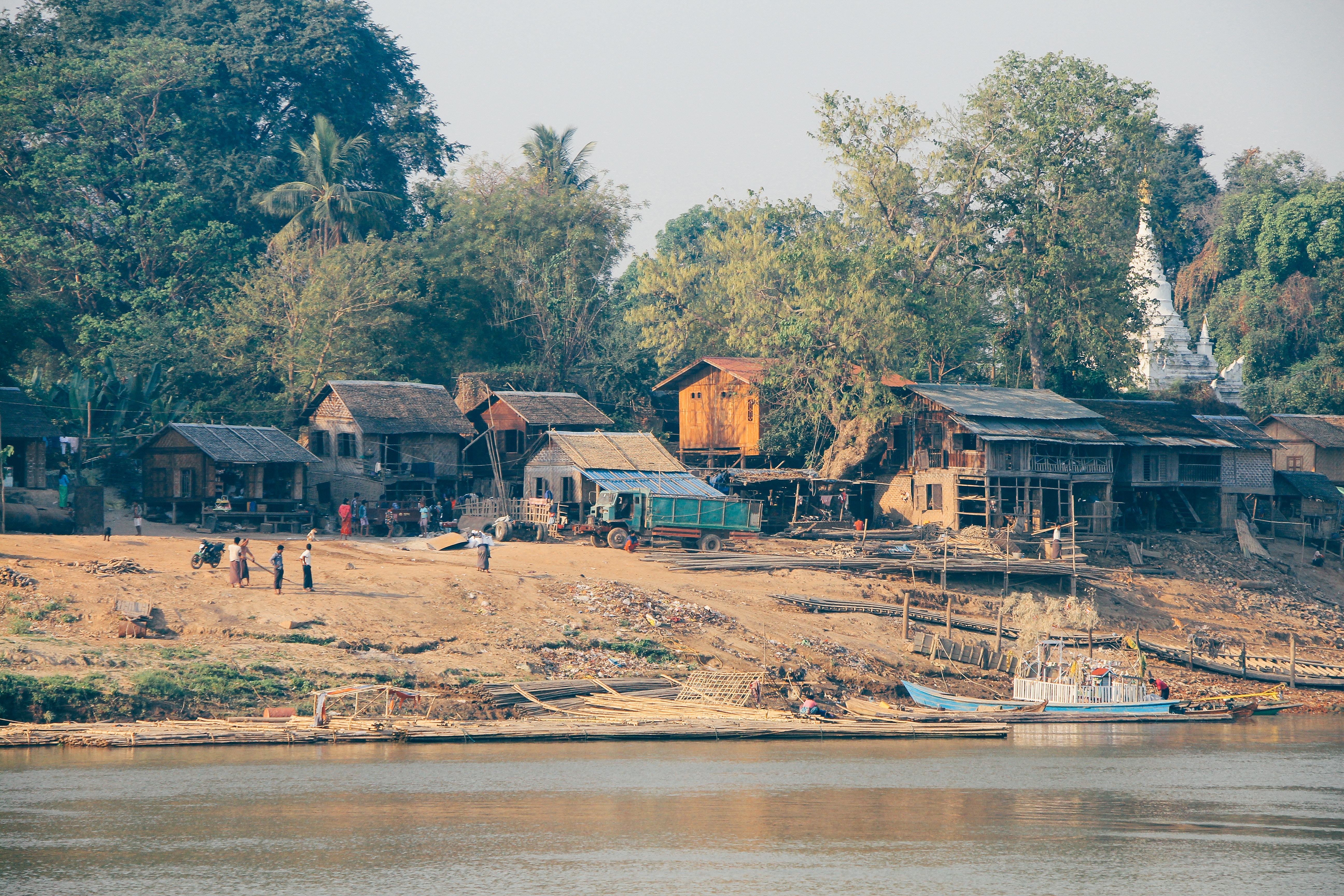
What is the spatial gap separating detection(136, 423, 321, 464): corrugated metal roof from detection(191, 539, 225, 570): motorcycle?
9.43 metres

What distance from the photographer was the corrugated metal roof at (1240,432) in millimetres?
59500

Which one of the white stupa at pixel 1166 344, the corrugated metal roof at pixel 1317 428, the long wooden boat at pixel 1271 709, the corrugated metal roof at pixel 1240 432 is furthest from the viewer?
the white stupa at pixel 1166 344

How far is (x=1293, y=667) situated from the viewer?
144 feet

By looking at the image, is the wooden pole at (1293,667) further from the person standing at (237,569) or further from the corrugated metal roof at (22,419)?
the corrugated metal roof at (22,419)

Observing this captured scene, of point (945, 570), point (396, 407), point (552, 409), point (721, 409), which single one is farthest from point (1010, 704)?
point (396, 407)

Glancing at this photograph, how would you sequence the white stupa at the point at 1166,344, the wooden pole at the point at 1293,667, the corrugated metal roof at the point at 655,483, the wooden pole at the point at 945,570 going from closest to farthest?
the wooden pole at the point at 1293,667, the wooden pole at the point at 945,570, the corrugated metal roof at the point at 655,483, the white stupa at the point at 1166,344

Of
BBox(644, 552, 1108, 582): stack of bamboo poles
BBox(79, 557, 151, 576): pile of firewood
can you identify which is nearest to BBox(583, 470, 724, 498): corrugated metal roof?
BBox(644, 552, 1108, 582): stack of bamboo poles

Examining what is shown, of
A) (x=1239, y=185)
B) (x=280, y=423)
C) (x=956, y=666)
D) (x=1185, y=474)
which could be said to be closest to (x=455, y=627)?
(x=956, y=666)

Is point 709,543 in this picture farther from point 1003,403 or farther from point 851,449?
point 1003,403

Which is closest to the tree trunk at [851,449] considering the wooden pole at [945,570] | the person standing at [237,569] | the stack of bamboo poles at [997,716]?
the wooden pole at [945,570]

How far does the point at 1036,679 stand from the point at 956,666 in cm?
240

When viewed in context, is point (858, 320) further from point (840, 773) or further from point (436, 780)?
point (436, 780)

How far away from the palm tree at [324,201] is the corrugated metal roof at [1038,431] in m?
31.4

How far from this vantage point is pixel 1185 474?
58.9 meters
